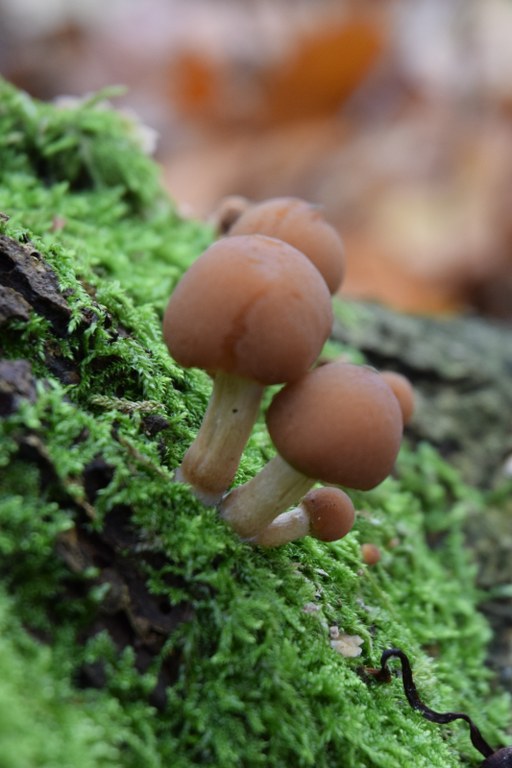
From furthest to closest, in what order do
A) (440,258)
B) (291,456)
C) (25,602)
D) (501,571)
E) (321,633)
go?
(440,258) → (501,571) → (321,633) → (291,456) → (25,602)

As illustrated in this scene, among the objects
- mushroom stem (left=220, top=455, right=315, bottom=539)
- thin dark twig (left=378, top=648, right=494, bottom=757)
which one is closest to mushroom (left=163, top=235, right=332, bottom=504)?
mushroom stem (left=220, top=455, right=315, bottom=539)

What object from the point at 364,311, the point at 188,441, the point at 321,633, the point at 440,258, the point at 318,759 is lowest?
the point at 318,759

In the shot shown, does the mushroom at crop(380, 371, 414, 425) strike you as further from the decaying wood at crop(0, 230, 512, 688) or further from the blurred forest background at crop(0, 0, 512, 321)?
the blurred forest background at crop(0, 0, 512, 321)

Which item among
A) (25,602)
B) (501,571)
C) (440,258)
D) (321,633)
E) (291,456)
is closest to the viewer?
(25,602)

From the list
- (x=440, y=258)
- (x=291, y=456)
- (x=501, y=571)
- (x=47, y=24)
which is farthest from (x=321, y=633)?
(x=47, y=24)

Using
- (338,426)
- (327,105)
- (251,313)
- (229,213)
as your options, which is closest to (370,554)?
(338,426)

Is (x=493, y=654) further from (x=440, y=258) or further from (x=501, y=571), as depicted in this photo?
(x=440, y=258)
